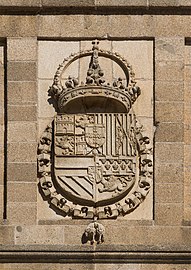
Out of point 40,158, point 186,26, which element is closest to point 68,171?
point 40,158

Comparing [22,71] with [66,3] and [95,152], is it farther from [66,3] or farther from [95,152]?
[95,152]

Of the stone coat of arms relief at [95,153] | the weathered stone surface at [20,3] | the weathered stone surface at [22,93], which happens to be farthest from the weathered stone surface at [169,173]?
the weathered stone surface at [20,3]

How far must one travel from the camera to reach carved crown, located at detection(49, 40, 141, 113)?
2719 cm

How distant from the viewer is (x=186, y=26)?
27578 mm

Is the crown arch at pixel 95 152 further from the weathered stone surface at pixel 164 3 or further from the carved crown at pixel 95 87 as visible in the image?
the weathered stone surface at pixel 164 3

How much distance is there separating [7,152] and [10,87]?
788 millimetres

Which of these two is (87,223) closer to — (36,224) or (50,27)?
(36,224)

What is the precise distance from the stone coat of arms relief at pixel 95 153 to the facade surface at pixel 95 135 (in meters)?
0.01

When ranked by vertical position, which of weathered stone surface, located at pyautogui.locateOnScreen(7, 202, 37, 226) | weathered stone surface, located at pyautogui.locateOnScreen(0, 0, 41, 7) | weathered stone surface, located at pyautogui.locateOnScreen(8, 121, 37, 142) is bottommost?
weathered stone surface, located at pyautogui.locateOnScreen(7, 202, 37, 226)

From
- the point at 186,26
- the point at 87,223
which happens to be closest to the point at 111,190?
the point at 87,223

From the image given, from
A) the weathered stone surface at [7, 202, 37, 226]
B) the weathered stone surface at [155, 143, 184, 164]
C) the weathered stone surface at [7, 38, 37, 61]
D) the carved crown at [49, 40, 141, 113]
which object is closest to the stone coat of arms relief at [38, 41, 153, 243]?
the carved crown at [49, 40, 141, 113]

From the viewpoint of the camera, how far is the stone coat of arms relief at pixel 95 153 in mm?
27078

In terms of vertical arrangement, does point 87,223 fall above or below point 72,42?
below

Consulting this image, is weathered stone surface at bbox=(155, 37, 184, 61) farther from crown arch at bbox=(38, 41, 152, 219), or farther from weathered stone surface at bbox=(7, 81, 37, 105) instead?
weathered stone surface at bbox=(7, 81, 37, 105)
